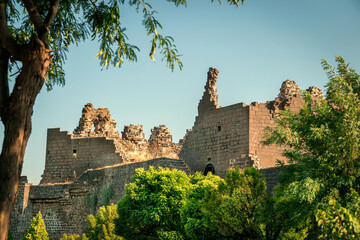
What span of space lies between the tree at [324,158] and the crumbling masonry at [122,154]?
21.1ft

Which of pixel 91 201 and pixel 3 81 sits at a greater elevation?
A: pixel 3 81

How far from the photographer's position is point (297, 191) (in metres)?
12.7

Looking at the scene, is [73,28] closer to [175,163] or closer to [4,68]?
[4,68]

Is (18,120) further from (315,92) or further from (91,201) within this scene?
(91,201)

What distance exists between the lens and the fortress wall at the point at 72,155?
31641mm

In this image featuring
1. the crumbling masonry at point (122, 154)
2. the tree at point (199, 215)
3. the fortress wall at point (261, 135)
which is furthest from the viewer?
the crumbling masonry at point (122, 154)

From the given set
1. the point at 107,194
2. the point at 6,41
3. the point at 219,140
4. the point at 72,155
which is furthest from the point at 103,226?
the point at 6,41

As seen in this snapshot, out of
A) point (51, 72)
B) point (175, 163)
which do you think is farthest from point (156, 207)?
point (51, 72)

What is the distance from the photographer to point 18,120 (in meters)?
7.78

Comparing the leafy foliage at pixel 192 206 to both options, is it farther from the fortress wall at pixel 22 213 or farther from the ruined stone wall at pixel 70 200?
the fortress wall at pixel 22 213

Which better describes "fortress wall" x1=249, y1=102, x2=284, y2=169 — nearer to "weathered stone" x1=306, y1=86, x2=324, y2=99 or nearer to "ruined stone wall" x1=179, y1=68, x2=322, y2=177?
"ruined stone wall" x1=179, y1=68, x2=322, y2=177

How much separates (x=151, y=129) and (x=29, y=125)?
84.6 ft

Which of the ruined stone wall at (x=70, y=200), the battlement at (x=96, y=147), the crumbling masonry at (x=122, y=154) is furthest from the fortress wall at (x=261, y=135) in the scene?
the battlement at (x=96, y=147)

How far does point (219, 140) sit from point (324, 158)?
13.0 metres
